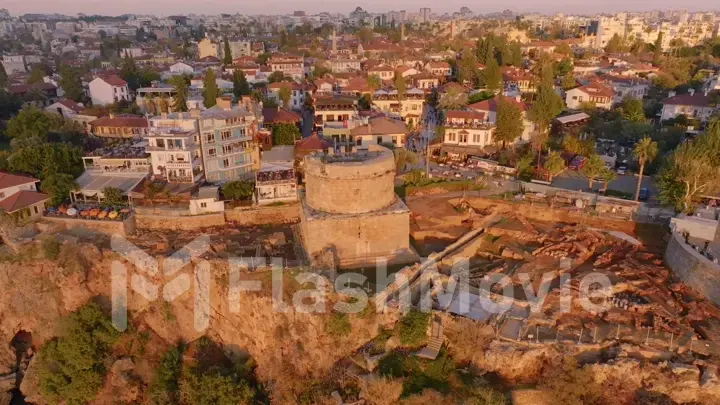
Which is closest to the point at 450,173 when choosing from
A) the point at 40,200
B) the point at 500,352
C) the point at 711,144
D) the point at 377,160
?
the point at 377,160

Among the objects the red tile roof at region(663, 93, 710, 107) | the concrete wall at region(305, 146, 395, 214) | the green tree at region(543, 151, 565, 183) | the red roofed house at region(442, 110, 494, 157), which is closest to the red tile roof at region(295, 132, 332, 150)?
the red roofed house at region(442, 110, 494, 157)

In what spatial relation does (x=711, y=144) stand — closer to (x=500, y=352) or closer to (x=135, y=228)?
(x=500, y=352)

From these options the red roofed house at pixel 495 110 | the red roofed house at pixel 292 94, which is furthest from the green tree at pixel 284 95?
the red roofed house at pixel 495 110

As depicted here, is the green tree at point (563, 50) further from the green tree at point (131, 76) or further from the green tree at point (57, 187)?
the green tree at point (57, 187)

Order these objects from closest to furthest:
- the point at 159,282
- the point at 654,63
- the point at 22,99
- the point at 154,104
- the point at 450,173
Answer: the point at 159,282 < the point at 450,173 < the point at 154,104 < the point at 22,99 < the point at 654,63

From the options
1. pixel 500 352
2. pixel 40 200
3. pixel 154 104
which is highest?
pixel 154 104

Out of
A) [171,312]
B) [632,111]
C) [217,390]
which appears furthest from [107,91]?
[632,111]

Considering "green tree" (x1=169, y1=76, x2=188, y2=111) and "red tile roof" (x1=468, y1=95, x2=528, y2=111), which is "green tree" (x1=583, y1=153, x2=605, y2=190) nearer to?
"red tile roof" (x1=468, y1=95, x2=528, y2=111)
